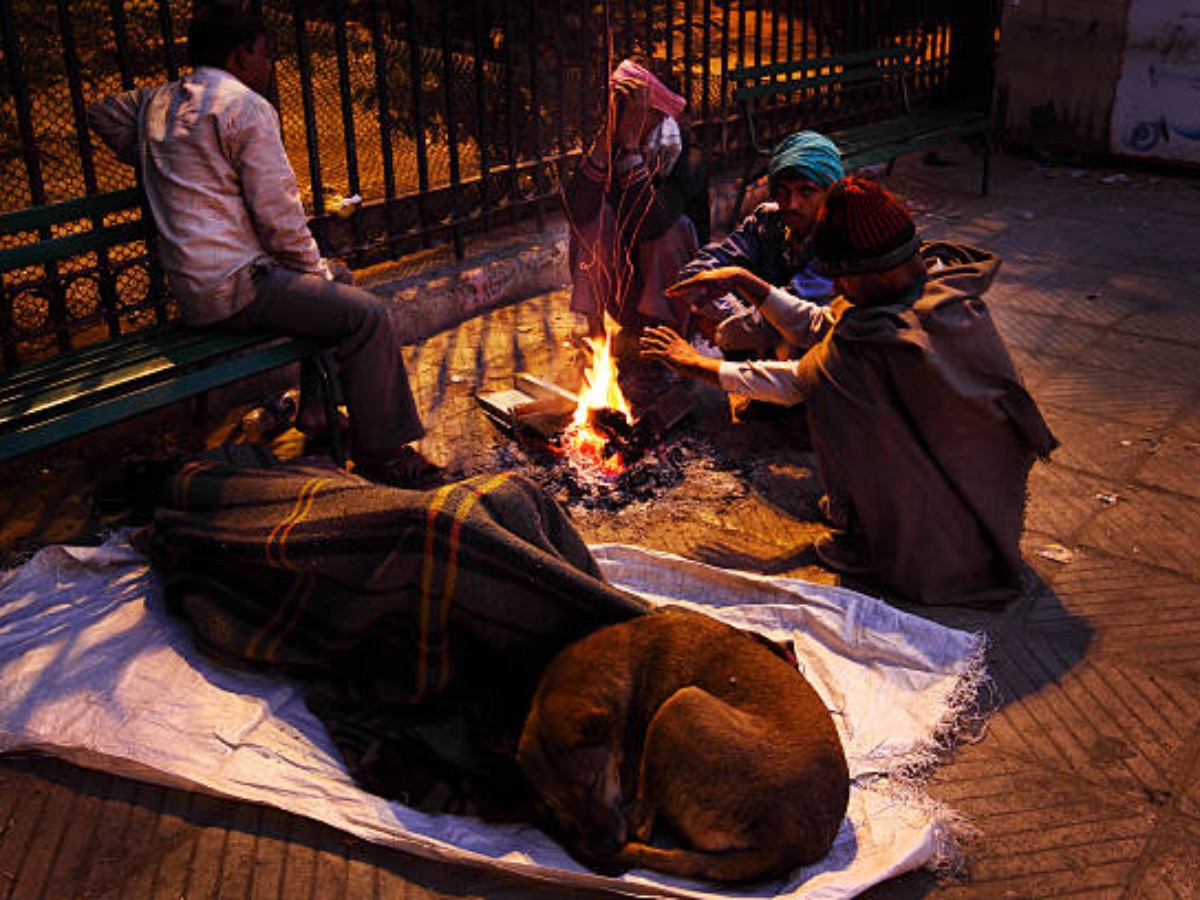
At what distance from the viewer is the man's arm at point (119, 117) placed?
15.5 ft

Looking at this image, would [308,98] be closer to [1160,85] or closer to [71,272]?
[71,272]

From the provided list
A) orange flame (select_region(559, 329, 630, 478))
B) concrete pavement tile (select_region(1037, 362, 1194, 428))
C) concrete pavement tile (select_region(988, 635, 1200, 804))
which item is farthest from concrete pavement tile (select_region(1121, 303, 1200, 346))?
concrete pavement tile (select_region(988, 635, 1200, 804))

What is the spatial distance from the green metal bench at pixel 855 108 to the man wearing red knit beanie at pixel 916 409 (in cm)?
391

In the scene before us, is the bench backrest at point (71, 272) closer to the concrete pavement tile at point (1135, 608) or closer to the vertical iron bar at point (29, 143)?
the vertical iron bar at point (29, 143)

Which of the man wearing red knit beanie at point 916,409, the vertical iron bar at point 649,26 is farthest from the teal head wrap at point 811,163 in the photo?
the vertical iron bar at point 649,26

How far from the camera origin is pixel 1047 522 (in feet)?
15.3

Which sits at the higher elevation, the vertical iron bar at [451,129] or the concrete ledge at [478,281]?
the vertical iron bar at [451,129]

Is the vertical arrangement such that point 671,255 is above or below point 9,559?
above

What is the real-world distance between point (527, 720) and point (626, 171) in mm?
3749

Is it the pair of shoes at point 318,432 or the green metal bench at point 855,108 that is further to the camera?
the green metal bench at point 855,108

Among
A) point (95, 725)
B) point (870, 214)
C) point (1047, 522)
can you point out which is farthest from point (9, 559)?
point (1047, 522)

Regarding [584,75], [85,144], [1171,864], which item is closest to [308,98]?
[85,144]

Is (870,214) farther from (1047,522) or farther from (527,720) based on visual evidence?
(527,720)

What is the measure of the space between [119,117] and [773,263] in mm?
2993
